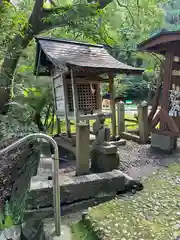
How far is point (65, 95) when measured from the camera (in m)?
4.89

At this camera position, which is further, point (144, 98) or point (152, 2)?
point (144, 98)

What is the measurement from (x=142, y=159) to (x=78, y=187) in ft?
6.80

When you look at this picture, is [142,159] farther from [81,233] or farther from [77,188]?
[81,233]

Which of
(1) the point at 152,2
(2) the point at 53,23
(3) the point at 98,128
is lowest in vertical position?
(3) the point at 98,128

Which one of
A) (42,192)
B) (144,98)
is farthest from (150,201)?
(144,98)

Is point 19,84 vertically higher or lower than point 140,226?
higher

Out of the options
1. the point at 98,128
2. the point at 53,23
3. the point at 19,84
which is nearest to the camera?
the point at 98,128

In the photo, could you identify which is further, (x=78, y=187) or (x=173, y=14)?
(x=173, y=14)

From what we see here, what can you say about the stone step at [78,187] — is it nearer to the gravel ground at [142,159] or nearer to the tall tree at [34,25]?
the gravel ground at [142,159]

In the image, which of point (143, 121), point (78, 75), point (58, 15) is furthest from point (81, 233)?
point (58, 15)

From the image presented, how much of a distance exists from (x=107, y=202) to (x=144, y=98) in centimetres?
1691

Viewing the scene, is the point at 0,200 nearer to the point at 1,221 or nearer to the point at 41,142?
the point at 1,221

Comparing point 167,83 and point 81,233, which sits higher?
point 167,83

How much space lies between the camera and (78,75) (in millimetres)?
4840
